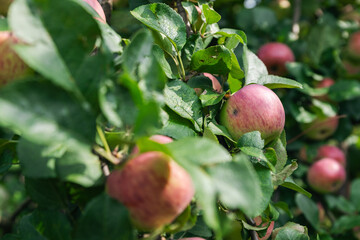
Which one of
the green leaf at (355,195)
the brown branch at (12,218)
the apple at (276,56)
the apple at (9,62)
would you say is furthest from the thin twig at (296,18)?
the apple at (9,62)

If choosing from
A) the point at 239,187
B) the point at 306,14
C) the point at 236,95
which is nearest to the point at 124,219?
the point at 239,187

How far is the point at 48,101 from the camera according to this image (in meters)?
0.42

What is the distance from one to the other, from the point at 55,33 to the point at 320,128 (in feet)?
4.91

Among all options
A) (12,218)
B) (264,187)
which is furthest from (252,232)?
(12,218)

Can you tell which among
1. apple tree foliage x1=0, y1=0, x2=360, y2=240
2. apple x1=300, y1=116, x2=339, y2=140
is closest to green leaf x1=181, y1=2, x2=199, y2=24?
apple tree foliage x1=0, y1=0, x2=360, y2=240

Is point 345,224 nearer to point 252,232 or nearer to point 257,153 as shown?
point 252,232

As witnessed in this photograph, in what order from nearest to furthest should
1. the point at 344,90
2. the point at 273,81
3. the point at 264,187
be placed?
1. the point at 264,187
2. the point at 273,81
3. the point at 344,90

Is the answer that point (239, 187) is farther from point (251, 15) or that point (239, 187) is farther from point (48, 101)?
point (251, 15)

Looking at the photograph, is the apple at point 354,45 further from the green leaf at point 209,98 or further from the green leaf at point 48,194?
the green leaf at point 48,194

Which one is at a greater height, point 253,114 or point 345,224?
point 253,114

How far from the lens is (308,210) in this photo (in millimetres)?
1349

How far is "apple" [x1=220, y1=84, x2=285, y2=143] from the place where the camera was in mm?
798

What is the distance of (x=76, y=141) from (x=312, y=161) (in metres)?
1.63

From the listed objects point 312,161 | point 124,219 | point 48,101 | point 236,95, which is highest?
point 48,101
